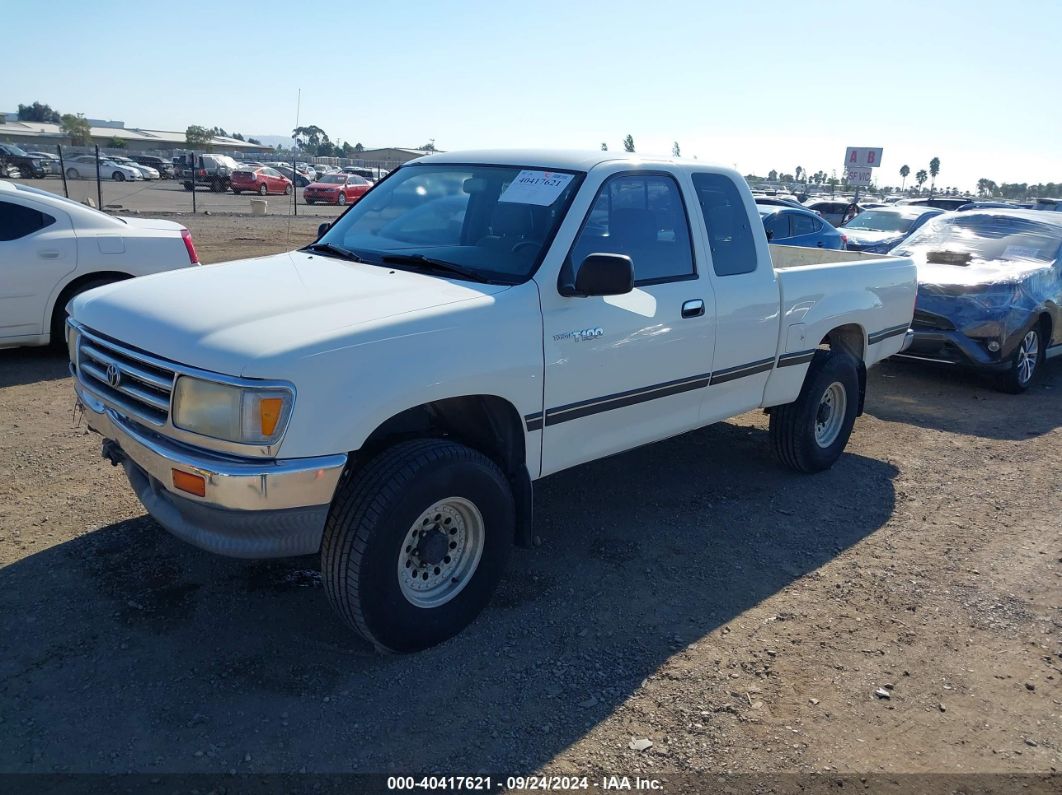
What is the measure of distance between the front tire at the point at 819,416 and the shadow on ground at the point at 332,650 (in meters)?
0.70

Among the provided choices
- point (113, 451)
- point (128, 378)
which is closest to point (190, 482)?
point (128, 378)

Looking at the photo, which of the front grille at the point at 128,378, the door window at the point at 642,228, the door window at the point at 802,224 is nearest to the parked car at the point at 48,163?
the door window at the point at 802,224

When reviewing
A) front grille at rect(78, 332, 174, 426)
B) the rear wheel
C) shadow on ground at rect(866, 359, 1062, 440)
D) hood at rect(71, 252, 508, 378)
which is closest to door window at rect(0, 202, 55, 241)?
hood at rect(71, 252, 508, 378)

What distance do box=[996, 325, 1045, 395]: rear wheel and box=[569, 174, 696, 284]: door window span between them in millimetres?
5632

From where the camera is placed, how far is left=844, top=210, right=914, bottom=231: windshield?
54.5 feet

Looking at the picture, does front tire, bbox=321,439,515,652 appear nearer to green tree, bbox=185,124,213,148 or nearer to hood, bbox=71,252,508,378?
hood, bbox=71,252,508,378

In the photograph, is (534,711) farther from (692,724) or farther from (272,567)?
(272,567)

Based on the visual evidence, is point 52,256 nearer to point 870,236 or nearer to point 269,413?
point 269,413

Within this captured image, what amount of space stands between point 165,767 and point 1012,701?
10.9 ft

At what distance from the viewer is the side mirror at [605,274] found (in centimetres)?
367

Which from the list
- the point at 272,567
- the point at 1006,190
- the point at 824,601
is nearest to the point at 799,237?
the point at 824,601

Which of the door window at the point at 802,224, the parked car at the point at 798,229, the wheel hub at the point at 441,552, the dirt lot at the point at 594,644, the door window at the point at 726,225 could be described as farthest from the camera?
the door window at the point at 802,224

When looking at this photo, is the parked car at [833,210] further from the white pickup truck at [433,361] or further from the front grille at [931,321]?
the white pickup truck at [433,361]

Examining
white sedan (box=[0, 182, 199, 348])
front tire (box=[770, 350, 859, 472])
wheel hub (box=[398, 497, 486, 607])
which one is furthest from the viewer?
white sedan (box=[0, 182, 199, 348])
